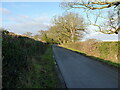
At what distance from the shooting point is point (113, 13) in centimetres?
1275

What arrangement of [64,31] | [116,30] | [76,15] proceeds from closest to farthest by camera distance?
[116,30] < [76,15] < [64,31]

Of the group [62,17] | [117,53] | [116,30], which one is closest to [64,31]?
[62,17]

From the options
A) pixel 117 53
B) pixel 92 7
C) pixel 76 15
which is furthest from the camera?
pixel 76 15

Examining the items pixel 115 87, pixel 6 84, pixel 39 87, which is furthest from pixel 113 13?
pixel 6 84

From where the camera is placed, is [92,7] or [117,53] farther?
[92,7]

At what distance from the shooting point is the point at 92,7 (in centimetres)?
1133

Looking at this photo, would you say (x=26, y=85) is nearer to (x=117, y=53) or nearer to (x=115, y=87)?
(x=115, y=87)

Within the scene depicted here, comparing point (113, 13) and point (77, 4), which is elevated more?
point (77, 4)

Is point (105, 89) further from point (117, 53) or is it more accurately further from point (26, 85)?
point (117, 53)

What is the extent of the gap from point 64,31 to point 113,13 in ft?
90.4

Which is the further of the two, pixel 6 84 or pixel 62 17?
pixel 62 17

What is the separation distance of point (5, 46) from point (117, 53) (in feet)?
31.4

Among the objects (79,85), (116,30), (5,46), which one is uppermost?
(116,30)

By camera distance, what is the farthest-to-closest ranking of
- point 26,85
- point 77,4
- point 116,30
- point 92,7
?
point 116,30 → point 77,4 → point 92,7 → point 26,85
